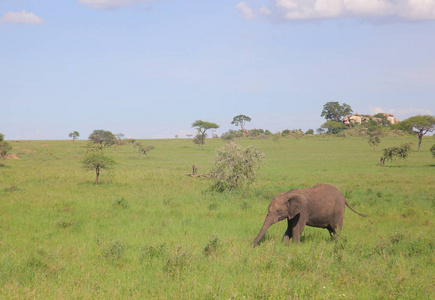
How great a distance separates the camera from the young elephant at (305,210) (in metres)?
11.5

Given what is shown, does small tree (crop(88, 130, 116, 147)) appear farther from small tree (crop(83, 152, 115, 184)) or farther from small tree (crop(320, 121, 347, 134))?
small tree (crop(320, 121, 347, 134))

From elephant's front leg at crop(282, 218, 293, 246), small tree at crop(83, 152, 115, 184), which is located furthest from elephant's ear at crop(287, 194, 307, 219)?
small tree at crop(83, 152, 115, 184)

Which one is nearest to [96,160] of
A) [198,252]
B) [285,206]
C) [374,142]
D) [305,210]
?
[198,252]

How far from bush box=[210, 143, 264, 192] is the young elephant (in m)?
13.3

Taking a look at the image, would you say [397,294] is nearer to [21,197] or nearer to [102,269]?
[102,269]

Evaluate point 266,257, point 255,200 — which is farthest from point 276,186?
point 266,257

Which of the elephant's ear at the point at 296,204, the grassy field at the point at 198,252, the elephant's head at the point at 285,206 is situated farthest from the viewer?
the elephant's ear at the point at 296,204

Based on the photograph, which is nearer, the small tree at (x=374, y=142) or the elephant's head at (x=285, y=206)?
the elephant's head at (x=285, y=206)

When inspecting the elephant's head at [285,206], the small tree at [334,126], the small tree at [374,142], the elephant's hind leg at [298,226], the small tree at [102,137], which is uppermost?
the small tree at [334,126]

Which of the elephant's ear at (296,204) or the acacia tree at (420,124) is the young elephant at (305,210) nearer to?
the elephant's ear at (296,204)

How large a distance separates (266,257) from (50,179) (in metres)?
25.9

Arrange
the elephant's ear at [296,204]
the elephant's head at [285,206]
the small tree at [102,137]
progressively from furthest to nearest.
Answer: the small tree at [102,137], the elephant's ear at [296,204], the elephant's head at [285,206]

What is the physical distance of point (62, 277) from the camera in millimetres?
8430

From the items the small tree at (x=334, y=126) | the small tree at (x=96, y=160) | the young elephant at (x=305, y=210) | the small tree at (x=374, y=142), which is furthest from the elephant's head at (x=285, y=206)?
the small tree at (x=334, y=126)
